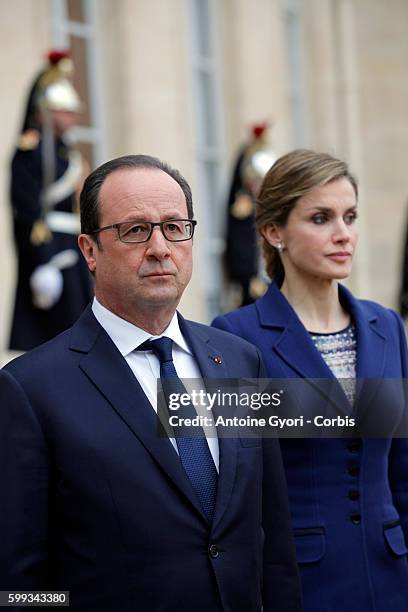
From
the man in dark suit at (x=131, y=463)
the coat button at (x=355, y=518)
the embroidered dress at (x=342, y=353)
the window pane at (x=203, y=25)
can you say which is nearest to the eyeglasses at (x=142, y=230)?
the man in dark suit at (x=131, y=463)

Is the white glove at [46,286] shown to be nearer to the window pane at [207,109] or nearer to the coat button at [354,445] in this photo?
the coat button at [354,445]

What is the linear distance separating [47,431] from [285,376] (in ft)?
2.99

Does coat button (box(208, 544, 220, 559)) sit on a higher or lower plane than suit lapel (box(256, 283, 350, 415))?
lower

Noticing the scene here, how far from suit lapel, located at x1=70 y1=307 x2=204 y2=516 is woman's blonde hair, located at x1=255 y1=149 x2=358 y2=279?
0.88 meters

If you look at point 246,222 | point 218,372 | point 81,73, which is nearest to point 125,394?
point 218,372

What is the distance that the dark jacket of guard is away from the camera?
272 inches

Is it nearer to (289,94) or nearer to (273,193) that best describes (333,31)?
(289,94)

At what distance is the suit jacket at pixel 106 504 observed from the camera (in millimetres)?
2379

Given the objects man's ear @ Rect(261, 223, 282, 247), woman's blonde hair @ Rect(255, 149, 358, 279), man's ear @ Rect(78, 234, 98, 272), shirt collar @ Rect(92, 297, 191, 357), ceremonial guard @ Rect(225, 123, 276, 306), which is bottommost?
shirt collar @ Rect(92, 297, 191, 357)

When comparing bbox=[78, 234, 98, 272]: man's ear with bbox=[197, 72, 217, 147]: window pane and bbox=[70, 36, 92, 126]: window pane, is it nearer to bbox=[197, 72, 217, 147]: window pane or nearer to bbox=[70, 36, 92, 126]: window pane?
bbox=[70, 36, 92, 126]: window pane

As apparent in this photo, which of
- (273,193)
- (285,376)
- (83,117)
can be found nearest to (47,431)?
(285,376)

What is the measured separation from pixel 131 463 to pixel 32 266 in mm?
4635

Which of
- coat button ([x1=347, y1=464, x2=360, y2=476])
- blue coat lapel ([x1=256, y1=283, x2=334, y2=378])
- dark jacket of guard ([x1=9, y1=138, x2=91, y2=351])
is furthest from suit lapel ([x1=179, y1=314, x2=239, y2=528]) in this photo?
dark jacket of guard ([x1=9, y1=138, x2=91, y2=351])

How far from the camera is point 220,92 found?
37.3ft
